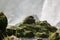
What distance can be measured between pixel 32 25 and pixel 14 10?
3632 centimetres

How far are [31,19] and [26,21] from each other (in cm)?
241

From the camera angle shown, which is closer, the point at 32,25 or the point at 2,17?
the point at 2,17

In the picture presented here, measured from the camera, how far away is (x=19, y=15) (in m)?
146

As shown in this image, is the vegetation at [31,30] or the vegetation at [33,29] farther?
the vegetation at [33,29]

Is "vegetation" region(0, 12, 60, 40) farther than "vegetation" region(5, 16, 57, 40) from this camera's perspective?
No

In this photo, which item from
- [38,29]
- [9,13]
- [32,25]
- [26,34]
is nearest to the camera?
[26,34]

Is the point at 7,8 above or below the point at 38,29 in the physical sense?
above

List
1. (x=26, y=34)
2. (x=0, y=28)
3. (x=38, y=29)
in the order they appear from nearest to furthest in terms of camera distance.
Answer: (x=0, y=28) → (x=26, y=34) → (x=38, y=29)

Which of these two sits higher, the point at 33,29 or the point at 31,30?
the point at 33,29

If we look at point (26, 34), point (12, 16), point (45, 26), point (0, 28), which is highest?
point (12, 16)

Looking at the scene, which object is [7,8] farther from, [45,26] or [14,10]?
[45,26]

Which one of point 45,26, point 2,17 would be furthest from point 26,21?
point 2,17

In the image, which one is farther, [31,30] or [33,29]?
[33,29]

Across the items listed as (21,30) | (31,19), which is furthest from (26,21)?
(21,30)
